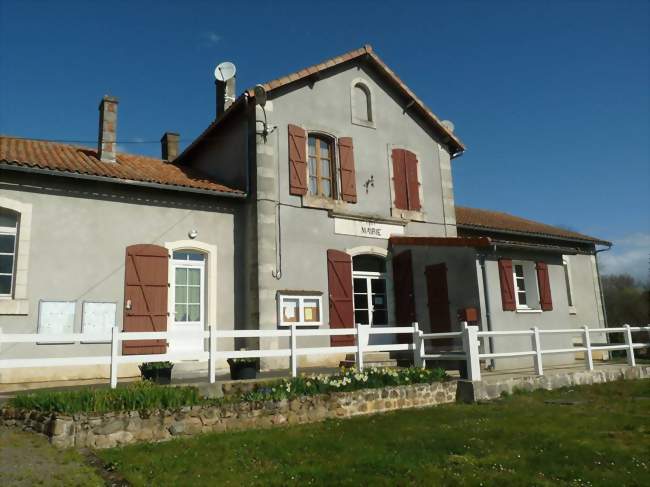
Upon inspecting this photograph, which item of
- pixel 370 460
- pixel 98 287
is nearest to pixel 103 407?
pixel 370 460

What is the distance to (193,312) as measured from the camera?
12.1 meters

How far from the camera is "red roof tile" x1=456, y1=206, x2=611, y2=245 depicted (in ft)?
57.0

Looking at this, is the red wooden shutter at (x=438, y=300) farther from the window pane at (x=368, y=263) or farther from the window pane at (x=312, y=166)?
the window pane at (x=312, y=166)

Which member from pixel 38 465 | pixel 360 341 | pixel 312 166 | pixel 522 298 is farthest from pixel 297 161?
pixel 38 465

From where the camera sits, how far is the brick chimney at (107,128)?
12719 millimetres

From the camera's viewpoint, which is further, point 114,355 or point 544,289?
point 544,289

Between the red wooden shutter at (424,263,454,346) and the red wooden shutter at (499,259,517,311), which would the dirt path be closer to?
the red wooden shutter at (424,263,454,346)

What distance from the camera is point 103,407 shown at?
20.7 feet

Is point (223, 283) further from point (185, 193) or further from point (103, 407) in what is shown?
point (103, 407)

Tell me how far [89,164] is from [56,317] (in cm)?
330

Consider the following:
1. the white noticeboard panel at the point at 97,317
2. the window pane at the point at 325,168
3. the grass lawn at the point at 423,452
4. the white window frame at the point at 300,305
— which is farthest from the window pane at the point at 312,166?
the grass lawn at the point at 423,452

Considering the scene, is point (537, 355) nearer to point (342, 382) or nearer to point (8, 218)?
point (342, 382)

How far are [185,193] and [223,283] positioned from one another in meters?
2.12

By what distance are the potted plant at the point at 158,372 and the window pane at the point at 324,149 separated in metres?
6.90
